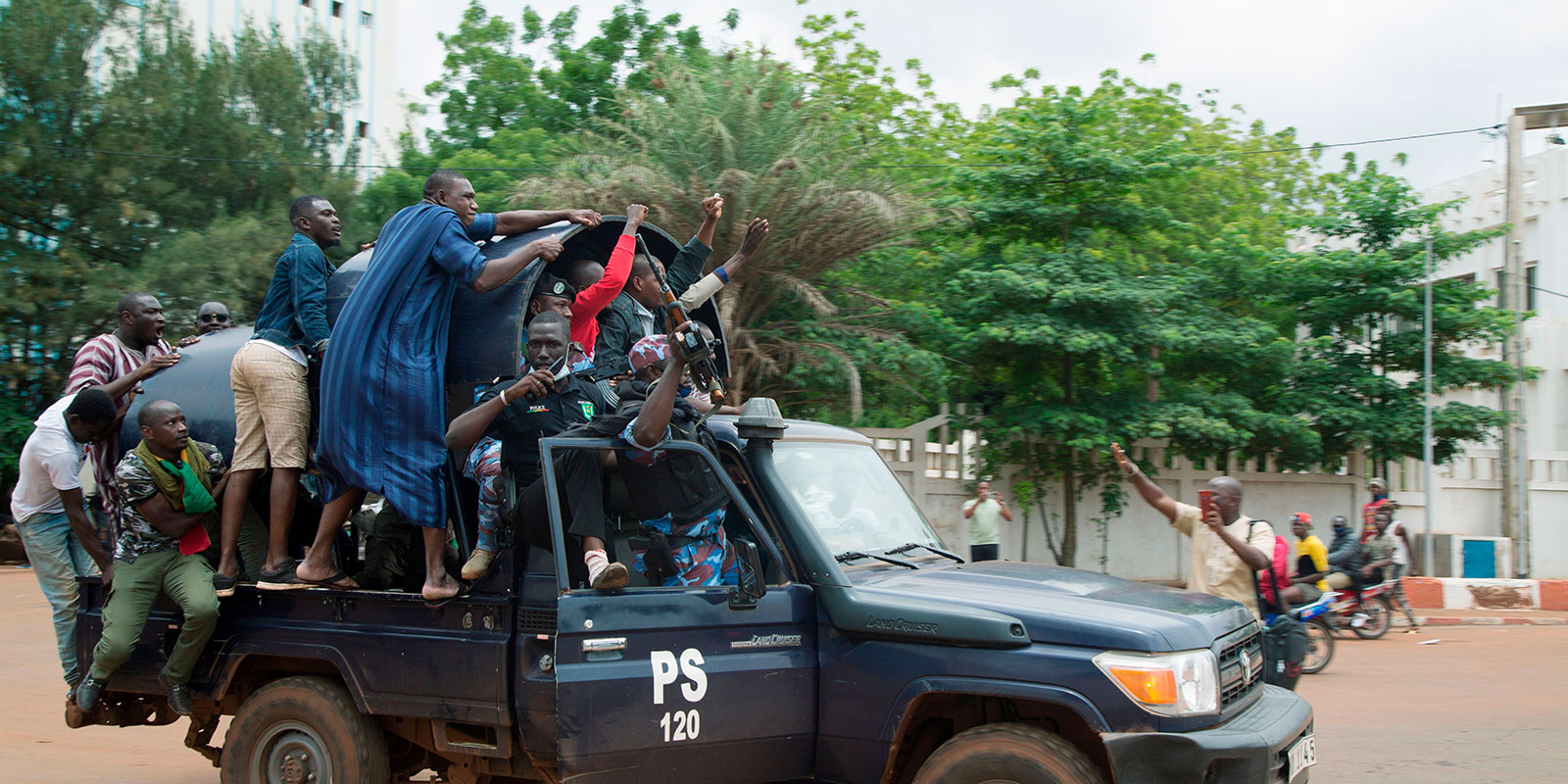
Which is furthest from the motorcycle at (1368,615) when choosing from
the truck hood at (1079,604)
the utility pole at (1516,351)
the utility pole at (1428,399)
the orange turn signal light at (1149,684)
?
the orange turn signal light at (1149,684)

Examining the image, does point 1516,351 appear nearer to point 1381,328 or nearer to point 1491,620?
point 1381,328

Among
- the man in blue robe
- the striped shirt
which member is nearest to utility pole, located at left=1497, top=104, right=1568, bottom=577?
the man in blue robe

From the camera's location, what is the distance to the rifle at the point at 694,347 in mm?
3932

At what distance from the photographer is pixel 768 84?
14812 millimetres

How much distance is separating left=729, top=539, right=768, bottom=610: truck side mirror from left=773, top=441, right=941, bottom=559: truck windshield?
0.40 meters

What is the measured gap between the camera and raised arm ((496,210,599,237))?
5125 millimetres

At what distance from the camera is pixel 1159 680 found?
3637mm

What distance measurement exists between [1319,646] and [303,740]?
860 cm

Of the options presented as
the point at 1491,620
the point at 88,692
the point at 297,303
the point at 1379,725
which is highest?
the point at 297,303

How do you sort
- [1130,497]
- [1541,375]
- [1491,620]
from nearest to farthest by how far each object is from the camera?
[1491,620] → [1130,497] → [1541,375]

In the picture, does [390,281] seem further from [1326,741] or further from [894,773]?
[1326,741]

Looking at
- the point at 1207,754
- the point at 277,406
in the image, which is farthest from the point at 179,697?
the point at 1207,754

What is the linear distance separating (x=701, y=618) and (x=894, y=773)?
0.89 m

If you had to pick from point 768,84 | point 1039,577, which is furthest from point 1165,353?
point 1039,577
